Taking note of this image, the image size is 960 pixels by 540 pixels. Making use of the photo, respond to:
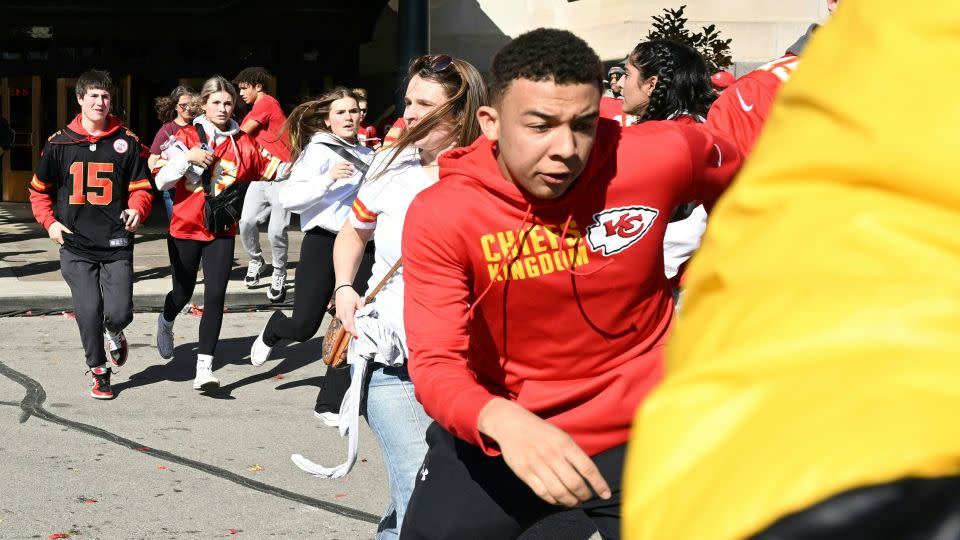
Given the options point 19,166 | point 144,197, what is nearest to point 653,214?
point 144,197

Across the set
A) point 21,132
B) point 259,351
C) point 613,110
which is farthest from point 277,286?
point 21,132

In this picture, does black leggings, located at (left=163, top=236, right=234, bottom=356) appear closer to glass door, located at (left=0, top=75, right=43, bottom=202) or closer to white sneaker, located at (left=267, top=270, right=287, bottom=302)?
white sneaker, located at (left=267, top=270, right=287, bottom=302)

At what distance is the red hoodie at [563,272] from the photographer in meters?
3.04

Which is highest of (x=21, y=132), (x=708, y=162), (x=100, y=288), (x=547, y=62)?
(x=547, y=62)

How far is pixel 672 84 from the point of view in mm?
5324

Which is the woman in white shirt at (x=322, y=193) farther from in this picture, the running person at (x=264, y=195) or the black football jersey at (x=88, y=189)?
the running person at (x=264, y=195)

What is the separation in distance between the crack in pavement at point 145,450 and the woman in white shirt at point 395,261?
1394 mm

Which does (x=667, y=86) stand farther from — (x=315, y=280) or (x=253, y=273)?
(x=253, y=273)

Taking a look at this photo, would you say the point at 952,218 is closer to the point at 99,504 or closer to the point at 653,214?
the point at 653,214

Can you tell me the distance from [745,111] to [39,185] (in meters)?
5.75

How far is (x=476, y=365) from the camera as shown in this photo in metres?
3.26

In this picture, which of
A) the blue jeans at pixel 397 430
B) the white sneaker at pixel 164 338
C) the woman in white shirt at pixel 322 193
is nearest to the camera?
the blue jeans at pixel 397 430

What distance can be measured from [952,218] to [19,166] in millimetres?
22817

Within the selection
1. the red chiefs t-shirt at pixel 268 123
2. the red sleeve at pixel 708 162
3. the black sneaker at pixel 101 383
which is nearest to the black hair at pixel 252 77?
the red chiefs t-shirt at pixel 268 123
